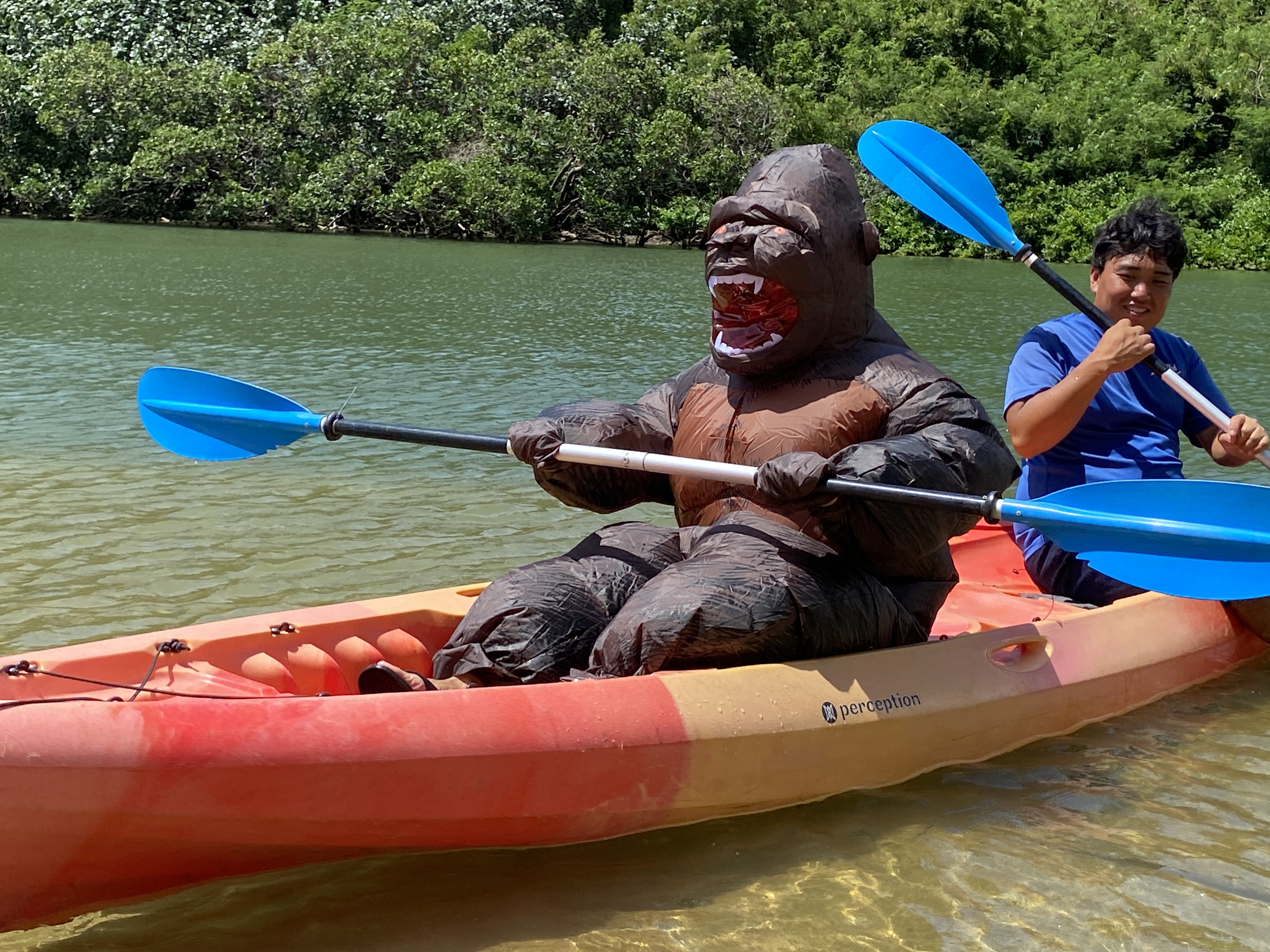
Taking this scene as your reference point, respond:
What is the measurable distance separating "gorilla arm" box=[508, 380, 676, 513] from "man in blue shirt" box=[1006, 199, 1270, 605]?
110 cm

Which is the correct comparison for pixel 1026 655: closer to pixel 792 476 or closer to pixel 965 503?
pixel 965 503

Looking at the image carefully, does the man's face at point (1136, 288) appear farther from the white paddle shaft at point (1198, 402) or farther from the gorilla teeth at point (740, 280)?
the gorilla teeth at point (740, 280)

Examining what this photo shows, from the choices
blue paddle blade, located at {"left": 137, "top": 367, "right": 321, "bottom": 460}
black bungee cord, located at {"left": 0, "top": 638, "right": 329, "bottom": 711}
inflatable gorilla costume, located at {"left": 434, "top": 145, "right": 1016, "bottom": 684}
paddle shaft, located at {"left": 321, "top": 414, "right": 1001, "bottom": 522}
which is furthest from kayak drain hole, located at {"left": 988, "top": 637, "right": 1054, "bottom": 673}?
blue paddle blade, located at {"left": 137, "top": 367, "right": 321, "bottom": 460}

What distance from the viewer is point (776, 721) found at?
3236 millimetres

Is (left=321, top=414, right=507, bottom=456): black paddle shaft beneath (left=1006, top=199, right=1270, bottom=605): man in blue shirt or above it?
beneath

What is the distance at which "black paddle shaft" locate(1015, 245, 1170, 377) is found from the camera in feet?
14.2

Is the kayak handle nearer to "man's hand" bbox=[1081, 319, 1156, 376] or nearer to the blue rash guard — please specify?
the blue rash guard

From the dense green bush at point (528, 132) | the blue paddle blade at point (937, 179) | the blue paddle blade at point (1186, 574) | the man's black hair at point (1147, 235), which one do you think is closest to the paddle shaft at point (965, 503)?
the blue paddle blade at point (1186, 574)

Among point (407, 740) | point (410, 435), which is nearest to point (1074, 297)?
point (410, 435)

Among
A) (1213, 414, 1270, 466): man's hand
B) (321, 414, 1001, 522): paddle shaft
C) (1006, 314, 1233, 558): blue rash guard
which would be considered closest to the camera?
(321, 414, 1001, 522): paddle shaft

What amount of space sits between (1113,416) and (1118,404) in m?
0.04

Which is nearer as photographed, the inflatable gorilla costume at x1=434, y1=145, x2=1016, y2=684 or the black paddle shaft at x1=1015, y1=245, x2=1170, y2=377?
the inflatable gorilla costume at x1=434, y1=145, x2=1016, y2=684

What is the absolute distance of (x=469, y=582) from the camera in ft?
17.9

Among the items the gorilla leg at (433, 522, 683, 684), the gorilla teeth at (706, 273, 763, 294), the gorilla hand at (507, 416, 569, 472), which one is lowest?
the gorilla leg at (433, 522, 683, 684)
